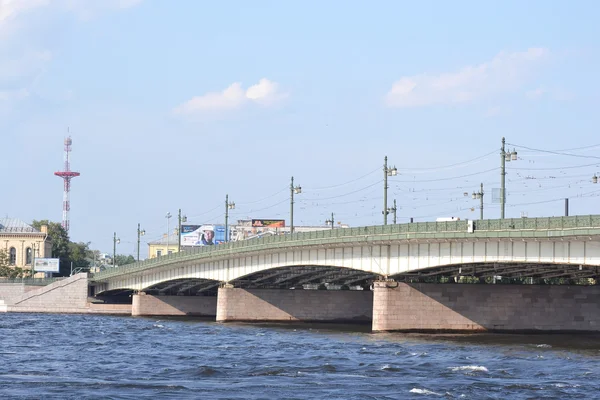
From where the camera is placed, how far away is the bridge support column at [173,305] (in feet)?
382

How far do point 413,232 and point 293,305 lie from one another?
3050 cm

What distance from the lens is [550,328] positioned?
256 ft

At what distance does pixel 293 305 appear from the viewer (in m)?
99.1

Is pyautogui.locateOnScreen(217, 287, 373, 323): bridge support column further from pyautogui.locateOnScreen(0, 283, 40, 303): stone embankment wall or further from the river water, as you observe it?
pyautogui.locateOnScreen(0, 283, 40, 303): stone embankment wall

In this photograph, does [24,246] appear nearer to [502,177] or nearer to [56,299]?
[56,299]

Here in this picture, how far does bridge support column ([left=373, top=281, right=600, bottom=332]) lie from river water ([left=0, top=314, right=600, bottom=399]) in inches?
112

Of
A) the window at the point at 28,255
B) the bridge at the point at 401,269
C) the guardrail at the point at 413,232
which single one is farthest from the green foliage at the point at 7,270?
the guardrail at the point at 413,232

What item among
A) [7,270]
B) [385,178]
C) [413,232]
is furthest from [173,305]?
[7,270]

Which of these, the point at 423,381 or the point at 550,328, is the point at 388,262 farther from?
the point at 423,381

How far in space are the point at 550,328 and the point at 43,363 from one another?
40061 millimetres

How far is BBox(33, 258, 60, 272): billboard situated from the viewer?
165m

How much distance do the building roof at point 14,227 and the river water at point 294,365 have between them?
10895cm

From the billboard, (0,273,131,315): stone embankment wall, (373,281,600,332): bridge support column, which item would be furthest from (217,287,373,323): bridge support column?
the billboard

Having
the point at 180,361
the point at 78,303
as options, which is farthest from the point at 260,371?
the point at 78,303
